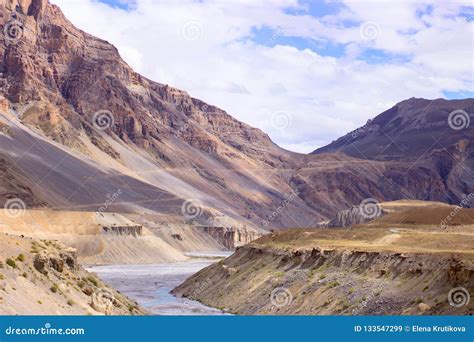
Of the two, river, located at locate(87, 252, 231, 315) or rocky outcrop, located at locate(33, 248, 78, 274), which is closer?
rocky outcrop, located at locate(33, 248, 78, 274)

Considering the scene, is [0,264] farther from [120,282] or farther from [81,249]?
[81,249]

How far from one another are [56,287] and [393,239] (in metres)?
43.0

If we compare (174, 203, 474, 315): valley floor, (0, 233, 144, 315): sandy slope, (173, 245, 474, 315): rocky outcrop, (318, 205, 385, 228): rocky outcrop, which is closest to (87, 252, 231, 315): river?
(174, 203, 474, 315): valley floor

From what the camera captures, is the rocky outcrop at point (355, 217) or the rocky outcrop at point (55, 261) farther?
the rocky outcrop at point (355, 217)

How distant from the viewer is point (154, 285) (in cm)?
10288

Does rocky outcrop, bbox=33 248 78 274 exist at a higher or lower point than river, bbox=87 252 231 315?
higher

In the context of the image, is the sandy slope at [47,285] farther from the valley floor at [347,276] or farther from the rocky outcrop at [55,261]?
the valley floor at [347,276]

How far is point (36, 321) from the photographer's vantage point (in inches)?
986

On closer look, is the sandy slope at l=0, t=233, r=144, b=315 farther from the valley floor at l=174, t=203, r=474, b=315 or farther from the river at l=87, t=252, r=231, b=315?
the river at l=87, t=252, r=231, b=315

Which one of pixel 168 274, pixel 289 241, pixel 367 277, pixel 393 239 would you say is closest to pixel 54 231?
pixel 168 274

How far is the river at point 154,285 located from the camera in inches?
2776

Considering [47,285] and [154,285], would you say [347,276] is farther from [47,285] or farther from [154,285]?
[154,285]

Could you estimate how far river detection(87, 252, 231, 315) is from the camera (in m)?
70.5

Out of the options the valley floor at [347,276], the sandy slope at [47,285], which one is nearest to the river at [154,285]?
the valley floor at [347,276]
